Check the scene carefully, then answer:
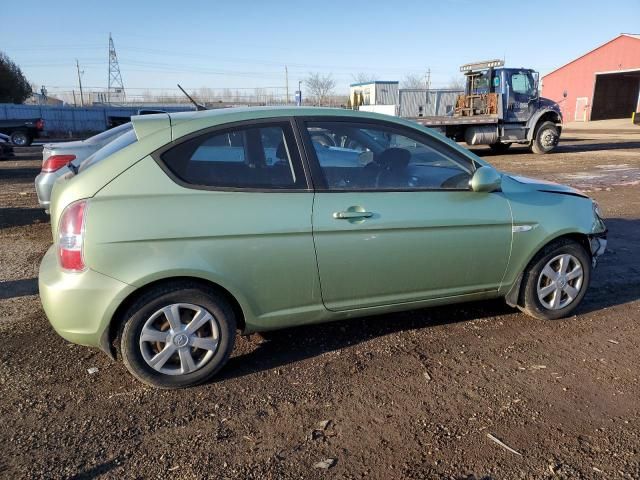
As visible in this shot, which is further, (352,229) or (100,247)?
(352,229)

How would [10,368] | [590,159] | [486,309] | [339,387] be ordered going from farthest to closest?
[590,159] < [486,309] < [10,368] < [339,387]

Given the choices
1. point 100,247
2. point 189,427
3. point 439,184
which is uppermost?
point 439,184

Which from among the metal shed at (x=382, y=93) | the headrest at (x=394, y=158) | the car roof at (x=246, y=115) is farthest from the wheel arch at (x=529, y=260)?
the metal shed at (x=382, y=93)

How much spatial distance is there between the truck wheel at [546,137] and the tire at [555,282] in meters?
16.0

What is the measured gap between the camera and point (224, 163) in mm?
3080

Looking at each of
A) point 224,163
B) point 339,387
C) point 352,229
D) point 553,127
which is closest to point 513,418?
A: point 339,387

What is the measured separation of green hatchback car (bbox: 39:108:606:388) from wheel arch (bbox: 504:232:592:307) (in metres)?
0.03

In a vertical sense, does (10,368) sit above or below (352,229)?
below

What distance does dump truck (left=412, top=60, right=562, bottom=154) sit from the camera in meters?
17.8

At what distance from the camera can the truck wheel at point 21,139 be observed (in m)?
23.0

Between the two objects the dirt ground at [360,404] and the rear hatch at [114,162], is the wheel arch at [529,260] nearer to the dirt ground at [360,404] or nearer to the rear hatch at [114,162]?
the dirt ground at [360,404]

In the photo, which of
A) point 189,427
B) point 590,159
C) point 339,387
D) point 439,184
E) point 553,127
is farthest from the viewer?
point 553,127

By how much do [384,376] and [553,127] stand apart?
1789cm

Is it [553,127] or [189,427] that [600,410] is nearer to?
[189,427]
